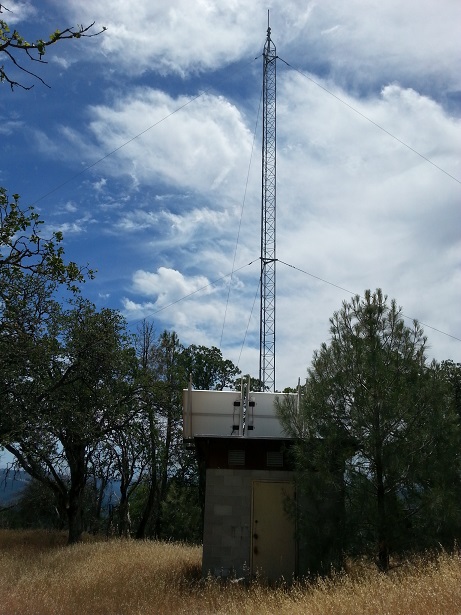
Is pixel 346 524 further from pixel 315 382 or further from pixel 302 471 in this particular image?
pixel 315 382

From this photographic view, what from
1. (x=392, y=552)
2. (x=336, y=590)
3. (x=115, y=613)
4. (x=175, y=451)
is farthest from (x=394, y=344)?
(x=175, y=451)

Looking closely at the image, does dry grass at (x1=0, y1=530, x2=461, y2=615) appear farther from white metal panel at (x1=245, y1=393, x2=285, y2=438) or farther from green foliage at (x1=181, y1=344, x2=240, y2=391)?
green foliage at (x1=181, y1=344, x2=240, y2=391)

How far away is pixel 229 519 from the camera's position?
11750mm

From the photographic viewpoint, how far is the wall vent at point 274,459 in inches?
476

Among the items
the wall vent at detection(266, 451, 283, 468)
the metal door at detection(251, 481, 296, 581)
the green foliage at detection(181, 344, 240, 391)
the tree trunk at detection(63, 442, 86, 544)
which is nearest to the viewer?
the metal door at detection(251, 481, 296, 581)

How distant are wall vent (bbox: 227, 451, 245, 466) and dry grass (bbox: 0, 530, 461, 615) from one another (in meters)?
2.35

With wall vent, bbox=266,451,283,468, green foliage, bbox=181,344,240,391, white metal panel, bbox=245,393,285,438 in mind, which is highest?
green foliage, bbox=181,344,240,391

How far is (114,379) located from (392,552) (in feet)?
36.0

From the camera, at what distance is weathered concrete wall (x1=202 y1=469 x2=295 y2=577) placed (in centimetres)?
1152

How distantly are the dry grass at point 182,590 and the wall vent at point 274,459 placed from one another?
242cm

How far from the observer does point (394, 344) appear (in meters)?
10.2

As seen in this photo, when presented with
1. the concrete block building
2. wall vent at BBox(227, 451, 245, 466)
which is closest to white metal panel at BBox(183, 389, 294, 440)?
the concrete block building

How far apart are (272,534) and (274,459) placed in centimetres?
146

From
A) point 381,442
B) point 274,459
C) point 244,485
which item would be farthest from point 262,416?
point 381,442
